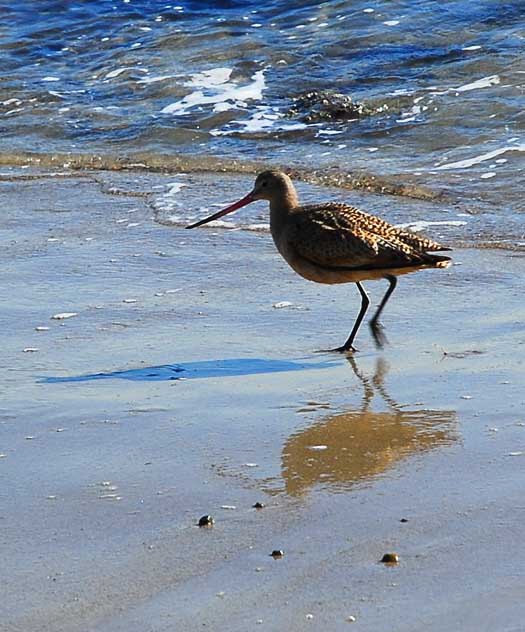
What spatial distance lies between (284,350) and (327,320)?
2.13 feet

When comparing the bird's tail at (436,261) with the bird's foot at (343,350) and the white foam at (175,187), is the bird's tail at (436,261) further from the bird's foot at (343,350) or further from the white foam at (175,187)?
the white foam at (175,187)

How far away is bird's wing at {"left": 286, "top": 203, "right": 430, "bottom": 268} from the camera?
646 cm

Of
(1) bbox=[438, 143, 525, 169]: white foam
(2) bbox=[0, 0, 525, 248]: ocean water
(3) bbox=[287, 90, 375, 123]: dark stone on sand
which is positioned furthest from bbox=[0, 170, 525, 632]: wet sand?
(3) bbox=[287, 90, 375, 123]: dark stone on sand

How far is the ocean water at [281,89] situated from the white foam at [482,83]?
22 mm

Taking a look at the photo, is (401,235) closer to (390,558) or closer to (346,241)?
(346,241)

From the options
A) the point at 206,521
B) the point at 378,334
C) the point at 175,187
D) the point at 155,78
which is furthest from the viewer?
the point at 155,78

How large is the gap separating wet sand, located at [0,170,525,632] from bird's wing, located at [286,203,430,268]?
31cm

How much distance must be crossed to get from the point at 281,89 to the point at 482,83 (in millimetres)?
1997

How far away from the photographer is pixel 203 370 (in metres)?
5.73

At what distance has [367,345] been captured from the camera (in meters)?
6.17

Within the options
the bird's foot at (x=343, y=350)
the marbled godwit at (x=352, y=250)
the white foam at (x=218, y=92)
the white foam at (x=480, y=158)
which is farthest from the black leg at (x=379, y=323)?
the white foam at (x=218, y=92)

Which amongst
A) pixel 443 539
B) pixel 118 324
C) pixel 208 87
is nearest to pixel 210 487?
pixel 443 539

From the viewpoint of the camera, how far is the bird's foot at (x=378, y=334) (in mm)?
6130

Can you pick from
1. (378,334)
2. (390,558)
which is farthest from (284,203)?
(390,558)
